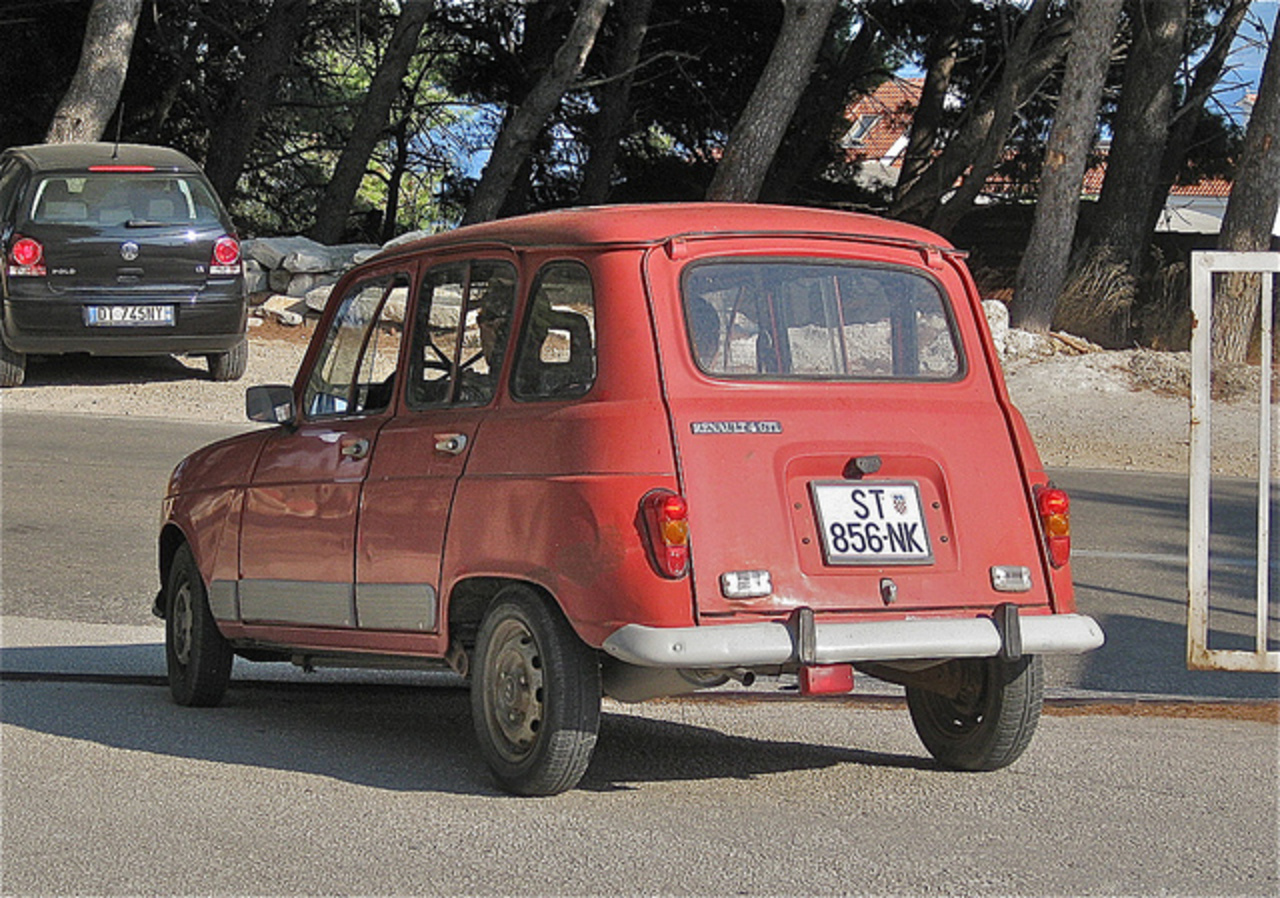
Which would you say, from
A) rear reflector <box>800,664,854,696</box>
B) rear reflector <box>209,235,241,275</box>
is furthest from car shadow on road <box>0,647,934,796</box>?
rear reflector <box>209,235,241,275</box>

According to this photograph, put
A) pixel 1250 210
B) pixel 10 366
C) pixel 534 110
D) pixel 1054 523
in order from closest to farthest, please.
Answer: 1. pixel 1054 523
2. pixel 10 366
3. pixel 1250 210
4. pixel 534 110

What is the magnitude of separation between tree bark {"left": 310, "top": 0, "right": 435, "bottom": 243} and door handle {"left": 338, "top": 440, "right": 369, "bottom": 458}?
68.9 feet

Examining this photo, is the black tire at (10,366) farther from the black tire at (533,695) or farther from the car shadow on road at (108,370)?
the black tire at (533,695)

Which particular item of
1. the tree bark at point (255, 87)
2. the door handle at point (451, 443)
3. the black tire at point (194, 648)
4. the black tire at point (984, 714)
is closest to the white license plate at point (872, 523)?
the black tire at point (984, 714)

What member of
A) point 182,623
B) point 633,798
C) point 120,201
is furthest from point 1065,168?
point 633,798

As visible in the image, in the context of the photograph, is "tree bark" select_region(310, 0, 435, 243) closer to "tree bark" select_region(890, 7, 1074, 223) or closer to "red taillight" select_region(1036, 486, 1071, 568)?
"tree bark" select_region(890, 7, 1074, 223)

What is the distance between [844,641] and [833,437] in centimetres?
68

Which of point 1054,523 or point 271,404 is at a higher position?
point 271,404

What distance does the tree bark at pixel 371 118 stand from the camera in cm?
2712

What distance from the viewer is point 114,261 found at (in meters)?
16.9

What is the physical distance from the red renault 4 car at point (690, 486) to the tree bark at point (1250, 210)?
16017 mm

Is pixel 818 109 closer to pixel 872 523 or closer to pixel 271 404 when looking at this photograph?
pixel 271 404

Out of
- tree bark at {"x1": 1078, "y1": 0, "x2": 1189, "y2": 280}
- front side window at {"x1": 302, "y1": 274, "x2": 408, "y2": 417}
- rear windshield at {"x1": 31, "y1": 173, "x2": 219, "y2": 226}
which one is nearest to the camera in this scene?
front side window at {"x1": 302, "y1": 274, "x2": 408, "y2": 417}

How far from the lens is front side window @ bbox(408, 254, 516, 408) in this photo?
6250mm
